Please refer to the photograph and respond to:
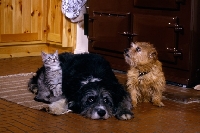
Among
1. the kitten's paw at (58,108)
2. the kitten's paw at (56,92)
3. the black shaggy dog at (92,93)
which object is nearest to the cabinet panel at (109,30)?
the black shaggy dog at (92,93)

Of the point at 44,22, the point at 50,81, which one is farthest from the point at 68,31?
the point at 50,81

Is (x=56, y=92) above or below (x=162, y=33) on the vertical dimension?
below

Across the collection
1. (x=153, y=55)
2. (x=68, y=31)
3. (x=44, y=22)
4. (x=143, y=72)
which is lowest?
(x=143, y=72)

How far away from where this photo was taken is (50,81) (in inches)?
162

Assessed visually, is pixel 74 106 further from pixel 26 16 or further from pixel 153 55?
pixel 26 16

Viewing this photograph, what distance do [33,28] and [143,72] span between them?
3192mm

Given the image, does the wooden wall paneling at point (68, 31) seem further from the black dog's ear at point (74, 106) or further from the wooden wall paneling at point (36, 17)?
the black dog's ear at point (74, 106)

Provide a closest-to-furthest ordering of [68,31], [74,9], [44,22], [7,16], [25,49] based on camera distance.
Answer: [74,9] → [7,16] → [68,31] → [25,49] → [44,22]

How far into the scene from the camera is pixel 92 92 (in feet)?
11.8

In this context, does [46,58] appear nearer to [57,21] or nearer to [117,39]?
[117,39]

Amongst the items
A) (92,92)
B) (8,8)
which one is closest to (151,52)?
(92,92)

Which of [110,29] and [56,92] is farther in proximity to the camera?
[110,29]

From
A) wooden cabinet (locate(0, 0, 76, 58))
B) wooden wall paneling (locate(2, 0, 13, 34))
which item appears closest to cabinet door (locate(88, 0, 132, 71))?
wooden cabinet (locate(0, 0, 76, 58))

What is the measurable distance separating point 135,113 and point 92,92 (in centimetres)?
55
